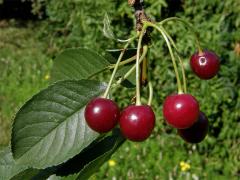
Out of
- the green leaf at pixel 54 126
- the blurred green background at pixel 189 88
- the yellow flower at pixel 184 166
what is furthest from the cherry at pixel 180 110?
the yellow flower at pixel 184 166

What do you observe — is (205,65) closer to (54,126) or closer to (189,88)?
(54,126)

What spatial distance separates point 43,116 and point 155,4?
11.8 feet

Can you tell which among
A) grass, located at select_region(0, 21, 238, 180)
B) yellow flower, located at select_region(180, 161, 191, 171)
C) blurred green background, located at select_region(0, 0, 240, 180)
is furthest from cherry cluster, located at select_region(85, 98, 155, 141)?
yellow flower, located at select_region(180, 161, 191, 171)

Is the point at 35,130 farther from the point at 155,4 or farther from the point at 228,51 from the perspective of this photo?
the point at 155,4

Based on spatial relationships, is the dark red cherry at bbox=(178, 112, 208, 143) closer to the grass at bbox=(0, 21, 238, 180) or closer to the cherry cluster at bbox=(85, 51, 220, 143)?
the cherry cluster at bbox=(85, 51, 220, 143)

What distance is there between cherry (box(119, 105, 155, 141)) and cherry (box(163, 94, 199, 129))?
0.10ft

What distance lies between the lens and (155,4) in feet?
14.2

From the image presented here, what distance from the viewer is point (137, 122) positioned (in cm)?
73

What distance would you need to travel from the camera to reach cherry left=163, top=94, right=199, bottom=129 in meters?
0.76

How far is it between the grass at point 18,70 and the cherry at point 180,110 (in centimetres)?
Result: 395

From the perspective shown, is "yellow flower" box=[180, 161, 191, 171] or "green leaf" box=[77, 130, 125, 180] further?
"yellow flower" box=[180, 161, 191, 171]

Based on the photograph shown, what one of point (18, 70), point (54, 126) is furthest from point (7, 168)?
point (18, 70)

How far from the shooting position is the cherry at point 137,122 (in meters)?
0.73

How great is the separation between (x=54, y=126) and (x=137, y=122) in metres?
0.16
